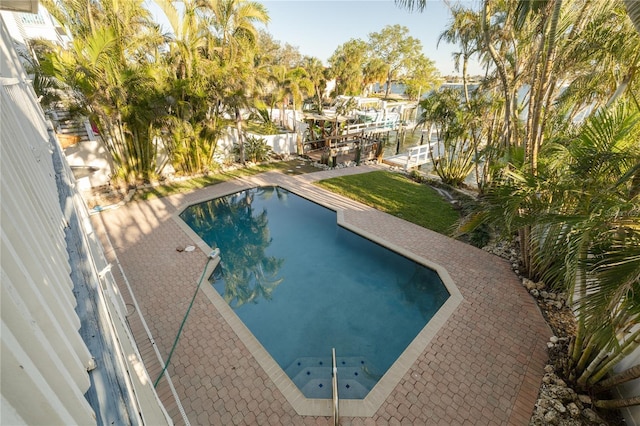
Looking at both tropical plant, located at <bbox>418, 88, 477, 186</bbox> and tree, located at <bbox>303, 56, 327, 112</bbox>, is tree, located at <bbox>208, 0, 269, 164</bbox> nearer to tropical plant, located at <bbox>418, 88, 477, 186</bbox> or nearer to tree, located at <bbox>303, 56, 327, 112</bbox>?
tropical plant, located at <bbox>418, 88, 477, 186</bbox>

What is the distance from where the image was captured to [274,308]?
7.38 m

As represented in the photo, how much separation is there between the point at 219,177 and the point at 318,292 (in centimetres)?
982

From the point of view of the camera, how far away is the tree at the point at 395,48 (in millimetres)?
48406

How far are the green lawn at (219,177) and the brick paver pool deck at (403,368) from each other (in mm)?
4032

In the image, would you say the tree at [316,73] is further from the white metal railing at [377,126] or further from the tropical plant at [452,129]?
the tropical plant at [452,129]

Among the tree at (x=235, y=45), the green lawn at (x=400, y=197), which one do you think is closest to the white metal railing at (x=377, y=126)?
the green lawn at (x=400, y=197)

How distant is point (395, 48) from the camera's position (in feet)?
162

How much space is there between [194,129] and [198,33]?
170 inches

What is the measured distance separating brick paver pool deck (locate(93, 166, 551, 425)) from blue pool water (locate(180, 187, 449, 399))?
0.72 meters

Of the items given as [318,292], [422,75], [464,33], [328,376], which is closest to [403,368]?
[328,376]

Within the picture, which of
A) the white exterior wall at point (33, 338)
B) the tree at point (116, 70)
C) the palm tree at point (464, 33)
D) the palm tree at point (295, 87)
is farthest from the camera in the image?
the palm tree at point (295, 87)

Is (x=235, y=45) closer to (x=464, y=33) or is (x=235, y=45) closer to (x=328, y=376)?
(x=464, y=33)

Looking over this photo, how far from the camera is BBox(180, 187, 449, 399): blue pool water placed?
234 inches

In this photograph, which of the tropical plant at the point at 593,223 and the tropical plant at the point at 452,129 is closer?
the tropical plant at the point at 593,223
